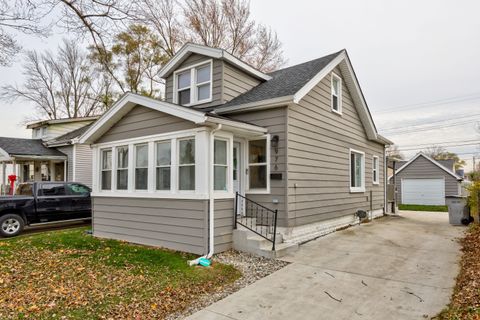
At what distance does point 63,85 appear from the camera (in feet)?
86.2

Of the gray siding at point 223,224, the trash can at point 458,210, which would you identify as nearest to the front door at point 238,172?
the gray siding at point 223,224

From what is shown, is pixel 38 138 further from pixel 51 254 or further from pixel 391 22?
pixel 391 22

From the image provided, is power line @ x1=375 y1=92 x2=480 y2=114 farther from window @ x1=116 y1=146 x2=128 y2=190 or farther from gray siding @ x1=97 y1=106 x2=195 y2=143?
window @ x1=116 y1=146 x2=128 y2=190

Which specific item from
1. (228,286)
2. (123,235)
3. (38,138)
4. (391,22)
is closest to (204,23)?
(391,22)

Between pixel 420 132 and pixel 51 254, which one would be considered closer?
pixel 51 254

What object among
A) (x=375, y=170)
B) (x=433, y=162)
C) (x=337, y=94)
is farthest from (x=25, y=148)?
(x=433, y=162)

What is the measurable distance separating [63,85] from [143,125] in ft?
75.5

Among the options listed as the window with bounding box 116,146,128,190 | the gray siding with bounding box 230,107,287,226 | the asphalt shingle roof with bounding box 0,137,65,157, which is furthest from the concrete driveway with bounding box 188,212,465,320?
the asphalt shingle roof with bounding box 0,137,65,157

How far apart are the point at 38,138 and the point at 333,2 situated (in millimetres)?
18535

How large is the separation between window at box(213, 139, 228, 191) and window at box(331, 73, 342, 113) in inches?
191

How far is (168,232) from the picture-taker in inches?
282

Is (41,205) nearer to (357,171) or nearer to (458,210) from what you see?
(357,171)

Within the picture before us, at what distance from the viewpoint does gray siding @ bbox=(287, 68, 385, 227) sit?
7.64 metres

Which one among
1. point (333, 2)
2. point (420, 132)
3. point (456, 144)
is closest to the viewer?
point (333, 2)
